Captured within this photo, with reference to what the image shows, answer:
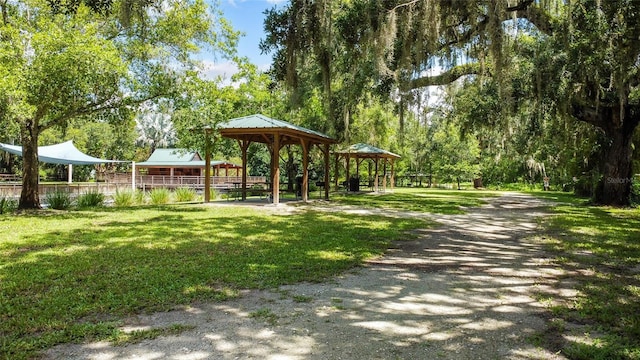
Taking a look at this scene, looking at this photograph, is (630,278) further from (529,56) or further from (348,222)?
(529,56)

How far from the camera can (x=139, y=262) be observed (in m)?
5.30

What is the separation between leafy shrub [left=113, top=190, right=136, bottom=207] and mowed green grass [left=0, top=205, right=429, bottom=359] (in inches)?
161

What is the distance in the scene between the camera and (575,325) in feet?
10.6

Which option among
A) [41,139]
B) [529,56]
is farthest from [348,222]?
[41,139]

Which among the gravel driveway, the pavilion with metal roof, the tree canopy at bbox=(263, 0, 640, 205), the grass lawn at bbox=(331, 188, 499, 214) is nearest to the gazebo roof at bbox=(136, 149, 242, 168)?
the pavilion with metal roof

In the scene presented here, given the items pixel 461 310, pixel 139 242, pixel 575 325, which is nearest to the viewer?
pixel 575 325

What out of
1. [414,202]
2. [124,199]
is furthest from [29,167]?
[414,202]

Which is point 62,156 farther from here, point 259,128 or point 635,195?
point 635,195

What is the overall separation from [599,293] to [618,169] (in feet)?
39.9

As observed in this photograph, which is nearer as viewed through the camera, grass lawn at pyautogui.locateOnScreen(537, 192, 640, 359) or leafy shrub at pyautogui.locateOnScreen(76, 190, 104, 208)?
grass lawn at pyautogui.locateOnScreen(537, 192, 640, 359)

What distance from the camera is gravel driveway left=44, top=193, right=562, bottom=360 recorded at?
272 centimetres

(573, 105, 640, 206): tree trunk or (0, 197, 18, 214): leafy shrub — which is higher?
(573, 105, 640, 206): tree trunk

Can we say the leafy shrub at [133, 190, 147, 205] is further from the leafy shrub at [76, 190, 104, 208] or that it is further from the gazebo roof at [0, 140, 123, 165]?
the gazebo roof at [0, 140, 123, 165]

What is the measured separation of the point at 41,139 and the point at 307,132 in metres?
38.4
